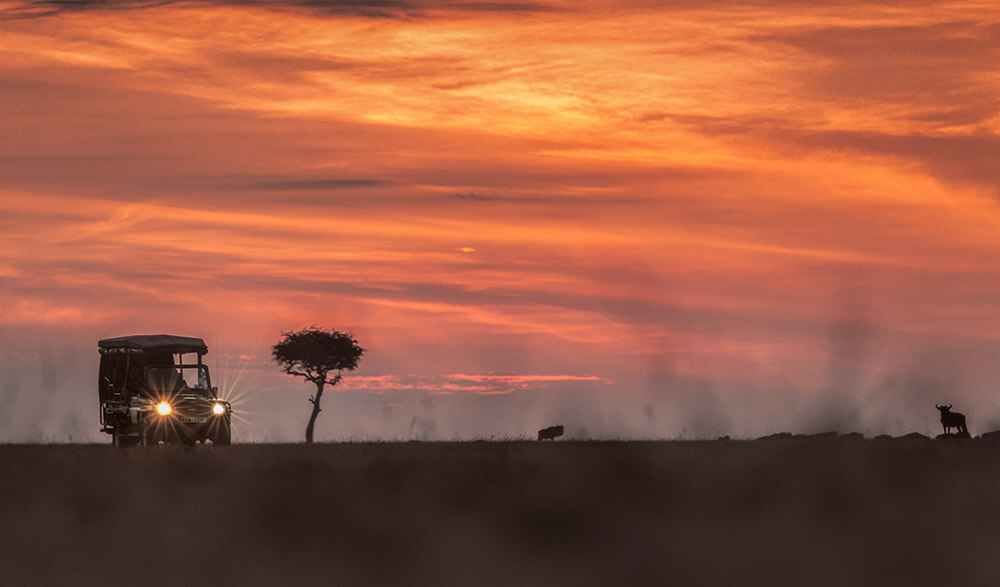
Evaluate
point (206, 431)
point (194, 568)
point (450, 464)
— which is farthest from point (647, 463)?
point (206, 431)

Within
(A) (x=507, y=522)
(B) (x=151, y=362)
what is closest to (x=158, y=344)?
(B) (x=151, y=362)

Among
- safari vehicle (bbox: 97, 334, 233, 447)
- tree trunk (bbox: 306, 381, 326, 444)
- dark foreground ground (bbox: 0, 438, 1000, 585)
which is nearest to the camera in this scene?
dark foreground ground (bbox: 0, 438, 1000, 585)

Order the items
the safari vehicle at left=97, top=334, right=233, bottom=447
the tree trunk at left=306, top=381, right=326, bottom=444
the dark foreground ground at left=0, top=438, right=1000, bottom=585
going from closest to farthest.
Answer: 1. the dark foreground ground at left=0, top=438, right=1000, bottom=585
2. the safari vehicle at left=97, top=334, right=233, bottom=447
3. the tree trunk at left=306, top=381, right=326, bottom=444

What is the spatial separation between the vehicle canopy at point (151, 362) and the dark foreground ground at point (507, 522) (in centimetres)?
1137

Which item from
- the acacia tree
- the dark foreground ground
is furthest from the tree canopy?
the dark foreground ground

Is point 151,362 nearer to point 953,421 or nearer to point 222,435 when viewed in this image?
point 222,435

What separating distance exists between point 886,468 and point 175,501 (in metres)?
15.6

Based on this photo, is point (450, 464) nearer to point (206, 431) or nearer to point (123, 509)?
point (123, 509)

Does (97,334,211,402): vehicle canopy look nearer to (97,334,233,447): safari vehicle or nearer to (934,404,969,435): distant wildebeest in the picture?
(97,334,233,447): safari vehicle

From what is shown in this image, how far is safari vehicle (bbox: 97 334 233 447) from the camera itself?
44.7 metres

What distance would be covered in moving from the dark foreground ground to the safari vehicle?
11.1 meters

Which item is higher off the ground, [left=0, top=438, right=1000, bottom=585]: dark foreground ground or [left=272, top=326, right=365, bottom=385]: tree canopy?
[left=272, top=326, right=365, bottom=385]: tree canopy

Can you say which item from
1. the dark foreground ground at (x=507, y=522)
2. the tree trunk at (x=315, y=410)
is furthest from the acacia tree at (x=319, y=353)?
the dark foreground ground at (x=507, y=522)

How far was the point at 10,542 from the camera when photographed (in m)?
19.9
